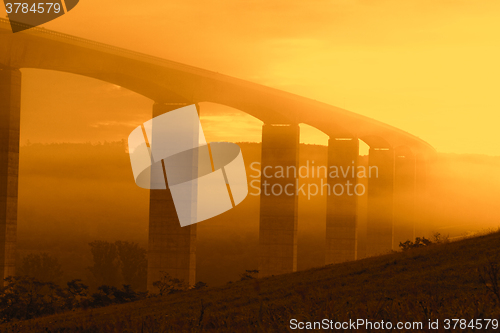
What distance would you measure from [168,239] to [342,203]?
2804 centimetres

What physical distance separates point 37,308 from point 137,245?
74.9m

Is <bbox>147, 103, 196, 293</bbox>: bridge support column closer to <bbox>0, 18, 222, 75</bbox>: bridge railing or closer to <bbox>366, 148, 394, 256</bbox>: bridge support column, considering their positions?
<bbox>0, 18, 222, 75</bbox>: bridge railing

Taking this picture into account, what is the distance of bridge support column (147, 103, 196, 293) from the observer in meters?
45.4

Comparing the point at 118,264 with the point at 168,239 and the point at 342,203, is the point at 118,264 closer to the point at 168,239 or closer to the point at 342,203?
the point at 342,203

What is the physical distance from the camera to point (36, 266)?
8850cm

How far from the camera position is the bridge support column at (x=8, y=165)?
3306 cm

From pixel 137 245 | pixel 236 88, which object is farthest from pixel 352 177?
pixel 137 245

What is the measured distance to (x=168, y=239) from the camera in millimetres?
45594

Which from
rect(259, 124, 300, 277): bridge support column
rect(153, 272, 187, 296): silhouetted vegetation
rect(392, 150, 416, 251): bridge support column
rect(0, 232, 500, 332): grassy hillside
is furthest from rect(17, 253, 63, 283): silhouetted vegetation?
rect(0, 232, 500, 332): grassy hillside

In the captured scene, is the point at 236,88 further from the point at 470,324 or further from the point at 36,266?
the point at 36,266

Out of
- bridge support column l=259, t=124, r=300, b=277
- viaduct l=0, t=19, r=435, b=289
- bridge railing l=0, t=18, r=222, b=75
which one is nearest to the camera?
viaduct l=0, t=19, r=435, b=289

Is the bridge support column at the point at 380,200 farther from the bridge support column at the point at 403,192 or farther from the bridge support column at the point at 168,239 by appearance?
the bridge support column at the point at 168,239

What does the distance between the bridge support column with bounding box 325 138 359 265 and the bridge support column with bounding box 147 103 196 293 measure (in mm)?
25719

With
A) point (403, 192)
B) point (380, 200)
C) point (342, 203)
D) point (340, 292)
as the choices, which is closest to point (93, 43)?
point (340, 292)
